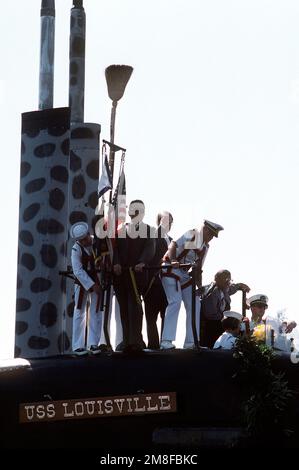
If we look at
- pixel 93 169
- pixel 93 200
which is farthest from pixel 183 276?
pixel 93 169

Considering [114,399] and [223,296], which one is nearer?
[114,399]

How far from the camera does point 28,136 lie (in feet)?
51.3

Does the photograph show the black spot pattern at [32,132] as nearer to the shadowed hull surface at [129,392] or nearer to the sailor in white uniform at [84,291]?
the sailor in white uniform at [84,291]

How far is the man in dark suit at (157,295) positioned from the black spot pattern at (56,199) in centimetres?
178

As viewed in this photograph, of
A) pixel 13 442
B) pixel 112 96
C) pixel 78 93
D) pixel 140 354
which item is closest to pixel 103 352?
pixel 140 354

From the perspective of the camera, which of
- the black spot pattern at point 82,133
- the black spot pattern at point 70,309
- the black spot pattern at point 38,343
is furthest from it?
the black spot pattern at point 82,133

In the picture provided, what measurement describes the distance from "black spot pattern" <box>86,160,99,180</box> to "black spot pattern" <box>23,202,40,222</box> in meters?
1.76

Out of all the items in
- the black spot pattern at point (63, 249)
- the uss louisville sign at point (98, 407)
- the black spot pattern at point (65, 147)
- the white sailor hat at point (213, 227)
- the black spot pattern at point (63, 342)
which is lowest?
the uss louisville sign at point (98, 407)

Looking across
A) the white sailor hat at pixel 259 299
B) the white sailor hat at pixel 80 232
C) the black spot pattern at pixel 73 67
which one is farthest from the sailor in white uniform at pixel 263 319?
the black spot pattern at pixel 73 67

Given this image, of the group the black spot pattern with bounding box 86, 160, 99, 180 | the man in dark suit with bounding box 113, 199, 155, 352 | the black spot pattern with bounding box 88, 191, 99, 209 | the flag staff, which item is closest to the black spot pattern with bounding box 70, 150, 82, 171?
the black spot pattern with bounding box 86, 160, 99, 180

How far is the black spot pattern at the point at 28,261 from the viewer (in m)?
15.3

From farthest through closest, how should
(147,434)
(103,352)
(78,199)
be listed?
(78,199) < (103,352) < (147,434)

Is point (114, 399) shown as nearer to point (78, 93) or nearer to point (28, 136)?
point (28, 136)
